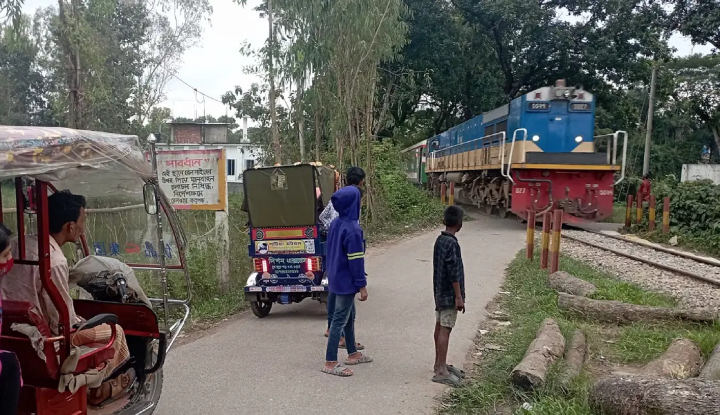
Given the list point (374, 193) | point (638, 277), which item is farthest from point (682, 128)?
point (638, 277)

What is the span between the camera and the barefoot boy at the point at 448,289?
4977 millimetres

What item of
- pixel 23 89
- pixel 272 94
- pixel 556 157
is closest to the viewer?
pixel 272 94

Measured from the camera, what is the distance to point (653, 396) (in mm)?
3908

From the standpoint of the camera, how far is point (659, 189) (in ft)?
57.8

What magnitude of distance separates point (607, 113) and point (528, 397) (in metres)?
27.8

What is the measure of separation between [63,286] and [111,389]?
0.99 metres

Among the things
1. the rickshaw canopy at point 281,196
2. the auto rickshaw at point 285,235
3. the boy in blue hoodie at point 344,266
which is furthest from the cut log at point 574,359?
the rickshaw canopy at point 281,196

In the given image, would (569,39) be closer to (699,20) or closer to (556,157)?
(699,20)

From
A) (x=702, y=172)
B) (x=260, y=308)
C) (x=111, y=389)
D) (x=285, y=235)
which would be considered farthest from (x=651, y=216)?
(x=702, y=172)

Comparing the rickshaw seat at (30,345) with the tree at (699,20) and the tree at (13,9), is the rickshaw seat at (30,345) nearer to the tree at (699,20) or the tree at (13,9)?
the tree at (13,9)

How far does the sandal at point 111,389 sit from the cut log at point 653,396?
10.5ft

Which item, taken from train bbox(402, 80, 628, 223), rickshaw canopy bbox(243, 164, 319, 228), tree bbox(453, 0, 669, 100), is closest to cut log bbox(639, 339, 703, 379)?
rickshaw canopy bbox(243, 164, 319, 228)

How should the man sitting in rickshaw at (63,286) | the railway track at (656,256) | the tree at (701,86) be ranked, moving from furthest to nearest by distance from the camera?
the tree at (701,86) < the railway track at (656,256) < the man sitting in rickshaw at (63,286)

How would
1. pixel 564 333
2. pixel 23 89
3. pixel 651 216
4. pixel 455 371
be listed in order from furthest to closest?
pixel 23 89 < pixel 651 216 < pixel 564 333 < pixel 455 371
